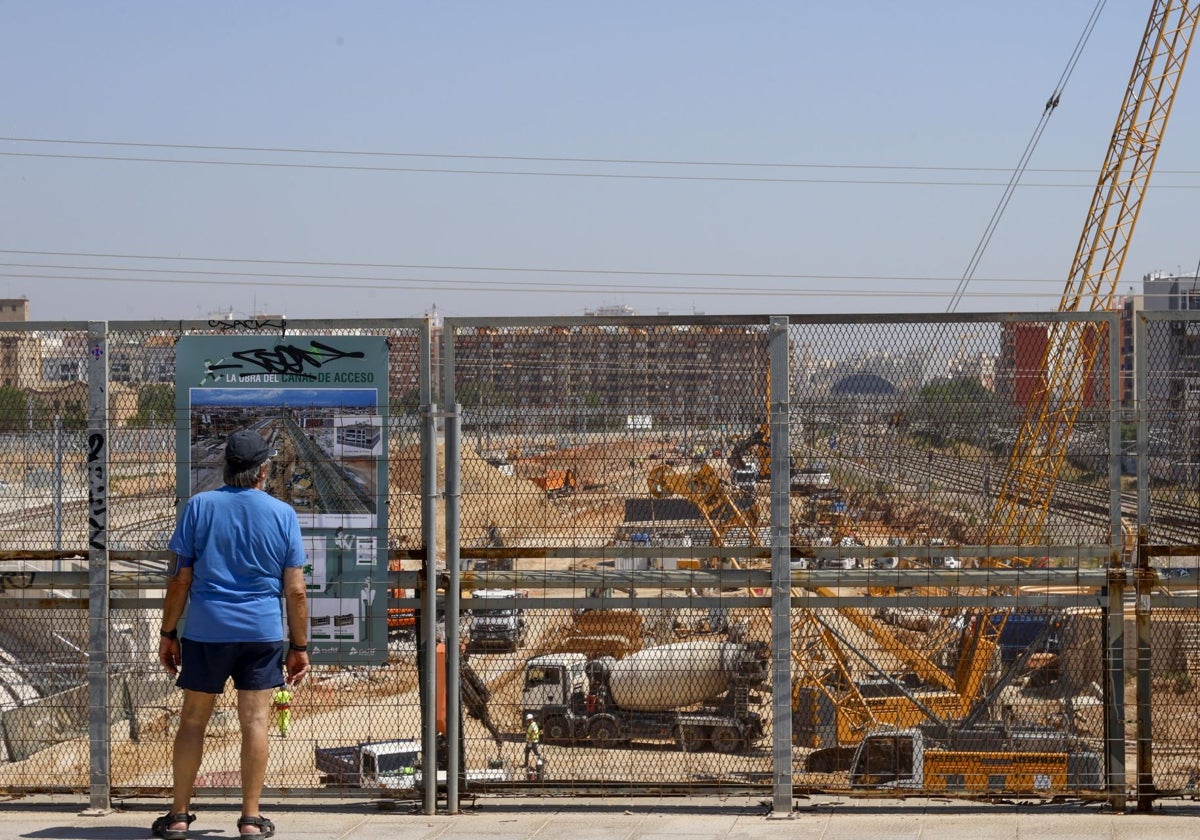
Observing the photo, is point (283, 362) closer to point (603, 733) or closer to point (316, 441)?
point (316, 441)

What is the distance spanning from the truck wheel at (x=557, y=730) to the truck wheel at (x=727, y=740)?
2.30 ft

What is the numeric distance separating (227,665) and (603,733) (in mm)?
1861

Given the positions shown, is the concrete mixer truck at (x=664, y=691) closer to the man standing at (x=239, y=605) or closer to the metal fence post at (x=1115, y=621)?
the man standing at (x=239, y=605)

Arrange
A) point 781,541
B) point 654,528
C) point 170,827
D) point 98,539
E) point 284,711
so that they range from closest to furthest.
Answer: point 170,827
point 781,541
point 654,528
point 98,539
point 284,711

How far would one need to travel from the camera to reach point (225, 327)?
6.39 meters

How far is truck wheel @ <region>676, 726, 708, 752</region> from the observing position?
→ 6.38 meters

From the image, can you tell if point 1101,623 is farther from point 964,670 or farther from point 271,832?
point 271,832

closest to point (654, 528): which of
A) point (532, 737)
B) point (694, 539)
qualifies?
point (694, 539)

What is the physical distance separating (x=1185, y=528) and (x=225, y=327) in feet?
14.9

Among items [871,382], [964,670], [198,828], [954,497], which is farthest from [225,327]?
[964,670]

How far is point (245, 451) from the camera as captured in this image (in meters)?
5.56

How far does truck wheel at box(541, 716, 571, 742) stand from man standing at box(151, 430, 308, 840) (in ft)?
4.47

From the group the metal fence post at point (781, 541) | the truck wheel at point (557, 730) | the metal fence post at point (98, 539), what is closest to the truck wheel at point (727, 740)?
the metal fence post at point (781, 541)

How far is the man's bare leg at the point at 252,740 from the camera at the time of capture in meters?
5.54
